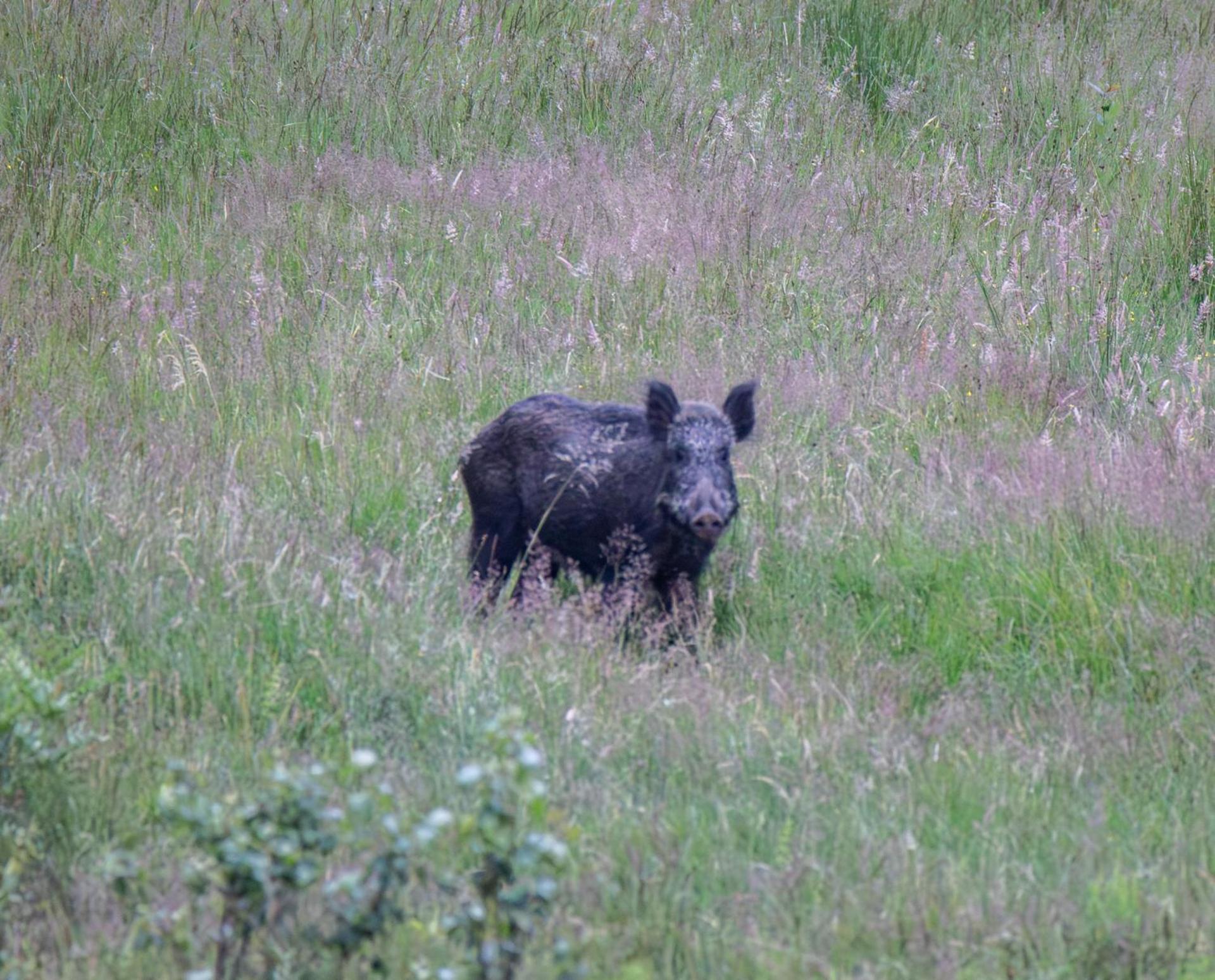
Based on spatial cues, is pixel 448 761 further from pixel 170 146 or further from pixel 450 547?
pixel 170 146

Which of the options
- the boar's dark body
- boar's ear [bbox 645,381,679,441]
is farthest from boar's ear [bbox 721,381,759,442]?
boar's ear [bbox 645,381,679,441]

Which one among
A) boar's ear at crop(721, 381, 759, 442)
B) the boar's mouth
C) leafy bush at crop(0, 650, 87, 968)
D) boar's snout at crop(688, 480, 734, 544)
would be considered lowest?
leafy bush at crop(0, 650, 87, 968)

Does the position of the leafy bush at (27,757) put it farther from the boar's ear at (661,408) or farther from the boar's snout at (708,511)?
the boar's ear at (661,408)

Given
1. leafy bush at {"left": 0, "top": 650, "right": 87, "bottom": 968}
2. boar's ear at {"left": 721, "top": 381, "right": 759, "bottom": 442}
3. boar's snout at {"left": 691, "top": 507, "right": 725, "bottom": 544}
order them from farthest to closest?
1. boar's ear at {"left": 721, "top": 381, "right": 759, "bottom": 442}
2. boar's snout at {"left": 691, "top": 507, "right": 725, "bottom": 544}
3. leafy bush at {"left": 0, "top": 650, "right": 87, "bottom": 968}

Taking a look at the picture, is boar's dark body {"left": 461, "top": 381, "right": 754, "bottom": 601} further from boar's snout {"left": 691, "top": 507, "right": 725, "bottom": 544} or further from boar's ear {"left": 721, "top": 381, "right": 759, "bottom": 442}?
boar's snout {"left": 691, "top": 507, "right": 725, "bottom": 544}

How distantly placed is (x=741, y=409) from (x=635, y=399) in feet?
3.57

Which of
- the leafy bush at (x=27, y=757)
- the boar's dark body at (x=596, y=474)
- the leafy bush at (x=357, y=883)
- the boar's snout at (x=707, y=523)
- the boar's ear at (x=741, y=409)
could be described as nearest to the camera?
the leafy bush at (x=357, y=883)

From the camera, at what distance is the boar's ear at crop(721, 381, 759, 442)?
529 cm

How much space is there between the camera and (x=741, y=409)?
211 inches

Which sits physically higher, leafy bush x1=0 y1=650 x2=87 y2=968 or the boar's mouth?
the boar's mouth

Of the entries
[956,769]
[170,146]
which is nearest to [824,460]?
[956,769]

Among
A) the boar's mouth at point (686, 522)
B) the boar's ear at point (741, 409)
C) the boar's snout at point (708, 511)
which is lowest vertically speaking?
the boar's mouth at point (686, 522)

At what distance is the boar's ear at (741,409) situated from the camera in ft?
17.4

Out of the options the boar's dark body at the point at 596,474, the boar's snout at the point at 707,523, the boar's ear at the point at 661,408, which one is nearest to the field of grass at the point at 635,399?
the boar's dark body at the point at 596,474
